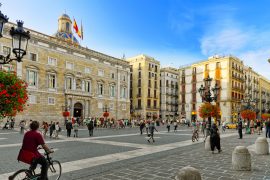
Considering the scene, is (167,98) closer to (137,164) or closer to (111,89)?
(111,89)

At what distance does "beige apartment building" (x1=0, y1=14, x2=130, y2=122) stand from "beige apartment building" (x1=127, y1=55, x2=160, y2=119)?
36.7 feet

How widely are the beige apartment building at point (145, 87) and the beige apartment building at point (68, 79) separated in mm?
11185

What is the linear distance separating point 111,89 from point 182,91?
1071 inches

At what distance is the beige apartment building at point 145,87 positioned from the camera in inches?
2335

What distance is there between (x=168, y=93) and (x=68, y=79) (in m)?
35.6

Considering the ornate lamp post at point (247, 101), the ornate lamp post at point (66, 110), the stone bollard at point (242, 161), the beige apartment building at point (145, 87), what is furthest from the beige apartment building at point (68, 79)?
the stone bollard at point (242, 161)

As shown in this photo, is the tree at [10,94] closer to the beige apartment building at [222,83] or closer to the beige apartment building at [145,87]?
the beige apartment building at [222,83]

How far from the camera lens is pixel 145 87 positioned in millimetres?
59406

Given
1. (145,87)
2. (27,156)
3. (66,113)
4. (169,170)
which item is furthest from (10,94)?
(145,87)

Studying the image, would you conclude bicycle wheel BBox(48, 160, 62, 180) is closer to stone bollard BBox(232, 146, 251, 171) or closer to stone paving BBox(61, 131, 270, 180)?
stone paving BBox(61, 131, 270, 180)

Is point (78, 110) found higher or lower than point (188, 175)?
higher

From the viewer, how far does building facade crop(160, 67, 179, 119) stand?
6556cm

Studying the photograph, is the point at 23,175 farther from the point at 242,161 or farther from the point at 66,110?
the point at 66,110

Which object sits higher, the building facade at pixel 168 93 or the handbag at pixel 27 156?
the building facade at pixel 168 93
